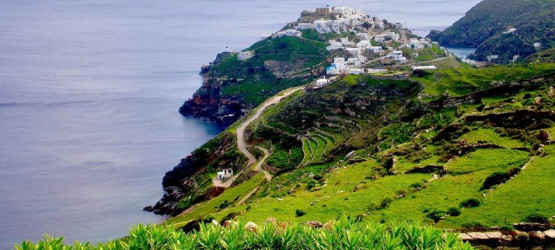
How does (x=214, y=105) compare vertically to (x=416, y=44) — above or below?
below

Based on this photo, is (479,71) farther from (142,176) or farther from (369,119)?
(142,176)

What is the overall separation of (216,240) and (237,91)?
447ft

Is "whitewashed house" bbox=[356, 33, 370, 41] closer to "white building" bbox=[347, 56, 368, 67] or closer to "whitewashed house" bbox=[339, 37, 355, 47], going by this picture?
"whitewashed house" bbox=[339, 37, 355, 47]

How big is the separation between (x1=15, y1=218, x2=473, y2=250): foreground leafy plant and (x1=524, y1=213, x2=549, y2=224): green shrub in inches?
283

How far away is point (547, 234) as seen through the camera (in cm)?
2344

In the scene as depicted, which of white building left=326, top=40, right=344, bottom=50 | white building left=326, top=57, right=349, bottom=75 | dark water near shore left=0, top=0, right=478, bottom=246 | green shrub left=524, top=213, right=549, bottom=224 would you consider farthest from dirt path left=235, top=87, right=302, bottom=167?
green shrub left=524, top=213, right=549, bottom=224

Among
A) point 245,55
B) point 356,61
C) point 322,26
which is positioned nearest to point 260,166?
point 356,61

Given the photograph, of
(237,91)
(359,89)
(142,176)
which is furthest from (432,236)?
(237,91)

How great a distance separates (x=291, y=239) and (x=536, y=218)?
13.2 meters

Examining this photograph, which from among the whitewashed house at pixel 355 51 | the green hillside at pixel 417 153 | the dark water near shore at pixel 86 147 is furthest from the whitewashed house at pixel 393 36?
the green hillside at pixel 417 153

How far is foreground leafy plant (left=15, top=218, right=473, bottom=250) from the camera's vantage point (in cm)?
2053

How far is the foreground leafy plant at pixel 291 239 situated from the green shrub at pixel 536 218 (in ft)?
23.6

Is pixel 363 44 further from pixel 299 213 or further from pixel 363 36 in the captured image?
pixel 299 213

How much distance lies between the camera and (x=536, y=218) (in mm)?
26781
